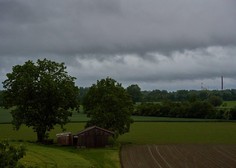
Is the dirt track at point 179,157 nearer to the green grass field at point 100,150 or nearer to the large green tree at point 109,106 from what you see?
the green grass field at point 100,150

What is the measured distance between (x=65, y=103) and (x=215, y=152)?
29.1 m

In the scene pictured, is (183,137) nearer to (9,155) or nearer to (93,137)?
(93,137)

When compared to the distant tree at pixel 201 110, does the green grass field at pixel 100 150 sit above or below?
below

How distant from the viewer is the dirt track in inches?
2207

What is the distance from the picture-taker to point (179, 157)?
6431cm

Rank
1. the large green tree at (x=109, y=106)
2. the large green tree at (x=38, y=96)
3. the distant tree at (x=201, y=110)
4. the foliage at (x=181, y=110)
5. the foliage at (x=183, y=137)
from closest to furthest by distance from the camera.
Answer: the large green tree at (x=38, y=96) → the large green tree at (x=109, y=106) → the foliage at (x=183, y=137) → the distant tree at (x=201, y=110) → the foliage at (x=181, y=110)

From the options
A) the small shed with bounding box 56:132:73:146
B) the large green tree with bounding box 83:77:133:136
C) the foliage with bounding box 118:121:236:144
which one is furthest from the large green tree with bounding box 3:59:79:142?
the foliage with bounding box 118:121:236:144

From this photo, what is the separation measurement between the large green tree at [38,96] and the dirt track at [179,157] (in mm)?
14931

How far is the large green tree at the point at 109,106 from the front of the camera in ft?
292

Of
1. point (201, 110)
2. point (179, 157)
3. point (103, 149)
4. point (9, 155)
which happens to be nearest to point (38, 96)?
point (103, 149)

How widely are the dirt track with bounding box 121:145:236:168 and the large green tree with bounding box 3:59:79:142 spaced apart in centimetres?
1493

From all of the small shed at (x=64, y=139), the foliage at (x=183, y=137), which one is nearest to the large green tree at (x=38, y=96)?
the small shed at (x=64, y=139)

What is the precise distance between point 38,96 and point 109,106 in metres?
16.2

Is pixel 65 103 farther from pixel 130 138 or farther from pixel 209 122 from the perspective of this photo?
pixel 209 122
